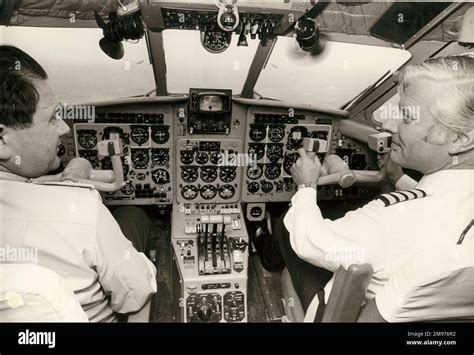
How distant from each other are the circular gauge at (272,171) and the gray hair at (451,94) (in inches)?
52.5

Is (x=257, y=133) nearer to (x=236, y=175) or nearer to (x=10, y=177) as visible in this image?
(x=236, y=175)

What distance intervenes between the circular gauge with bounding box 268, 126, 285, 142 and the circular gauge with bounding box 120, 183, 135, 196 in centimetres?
86

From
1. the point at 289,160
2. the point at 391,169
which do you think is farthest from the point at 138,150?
the point at 391,169

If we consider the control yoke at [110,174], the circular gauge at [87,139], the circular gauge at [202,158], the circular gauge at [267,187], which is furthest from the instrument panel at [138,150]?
the circular gauge at [267,187]

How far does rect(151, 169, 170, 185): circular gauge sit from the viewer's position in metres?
2.40

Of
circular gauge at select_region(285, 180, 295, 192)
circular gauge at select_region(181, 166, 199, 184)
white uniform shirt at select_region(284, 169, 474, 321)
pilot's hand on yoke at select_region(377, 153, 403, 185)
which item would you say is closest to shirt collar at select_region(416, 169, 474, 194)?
white uniform shirt at select_region(284, 169, 474, 321)

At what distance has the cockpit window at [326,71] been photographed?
2221 millimetres

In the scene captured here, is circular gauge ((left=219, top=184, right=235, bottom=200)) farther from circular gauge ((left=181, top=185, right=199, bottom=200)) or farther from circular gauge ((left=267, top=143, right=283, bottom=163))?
circular gauge ((left=267, top=143, right=283, bottom=163))

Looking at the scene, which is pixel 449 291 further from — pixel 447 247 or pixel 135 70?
pixel 135 70

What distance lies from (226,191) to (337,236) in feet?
4.26

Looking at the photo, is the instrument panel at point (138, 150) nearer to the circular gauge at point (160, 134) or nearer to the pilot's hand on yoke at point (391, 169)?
the circular gauge at point (160, 134)

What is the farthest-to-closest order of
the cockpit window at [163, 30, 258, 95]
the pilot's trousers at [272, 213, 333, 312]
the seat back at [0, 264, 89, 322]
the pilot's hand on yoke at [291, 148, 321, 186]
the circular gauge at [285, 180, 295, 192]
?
the circular gauge at [285, 180, 295, 192]
the cockpit window at [163, 30, 258, 95]
the pilot's hand on yoke at [291, 148, 321, 186]
the pilot's trousers at [272, 213, 333, 312]
the seat back at [0, 264, 89, 322]

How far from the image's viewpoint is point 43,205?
1.07 meters
